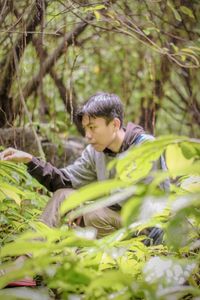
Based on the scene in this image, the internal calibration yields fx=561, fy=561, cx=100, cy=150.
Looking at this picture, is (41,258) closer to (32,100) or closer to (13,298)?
(13,298)

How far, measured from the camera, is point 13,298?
98 cm

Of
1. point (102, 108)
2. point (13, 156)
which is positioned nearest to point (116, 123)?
point (102, 108)

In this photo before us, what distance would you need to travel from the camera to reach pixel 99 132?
286 cm

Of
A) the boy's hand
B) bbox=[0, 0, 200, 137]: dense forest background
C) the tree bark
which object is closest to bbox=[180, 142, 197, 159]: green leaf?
the boy's hand

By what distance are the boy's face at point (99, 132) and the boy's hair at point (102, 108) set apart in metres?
0.02

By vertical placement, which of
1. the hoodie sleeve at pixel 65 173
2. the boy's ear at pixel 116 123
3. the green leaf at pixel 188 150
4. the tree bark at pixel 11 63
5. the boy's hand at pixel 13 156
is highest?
the tree bark at pixel 11 63

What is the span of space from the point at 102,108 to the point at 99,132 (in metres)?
0.13

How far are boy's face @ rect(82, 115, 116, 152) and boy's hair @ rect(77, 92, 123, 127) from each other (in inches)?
0.9

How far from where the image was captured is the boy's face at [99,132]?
9.39 feet

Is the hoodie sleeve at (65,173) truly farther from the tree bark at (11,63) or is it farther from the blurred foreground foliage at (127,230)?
the blurred foreground foliage at (127,230)

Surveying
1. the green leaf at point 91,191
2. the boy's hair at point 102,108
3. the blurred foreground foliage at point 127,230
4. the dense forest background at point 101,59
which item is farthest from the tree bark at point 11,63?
the green leaf at point 91,191

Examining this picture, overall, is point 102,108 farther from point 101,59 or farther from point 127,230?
point 101,59

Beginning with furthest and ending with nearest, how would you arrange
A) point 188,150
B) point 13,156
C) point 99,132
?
point 99,132, point 13,156, point 188,150

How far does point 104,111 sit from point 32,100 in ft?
5.05
